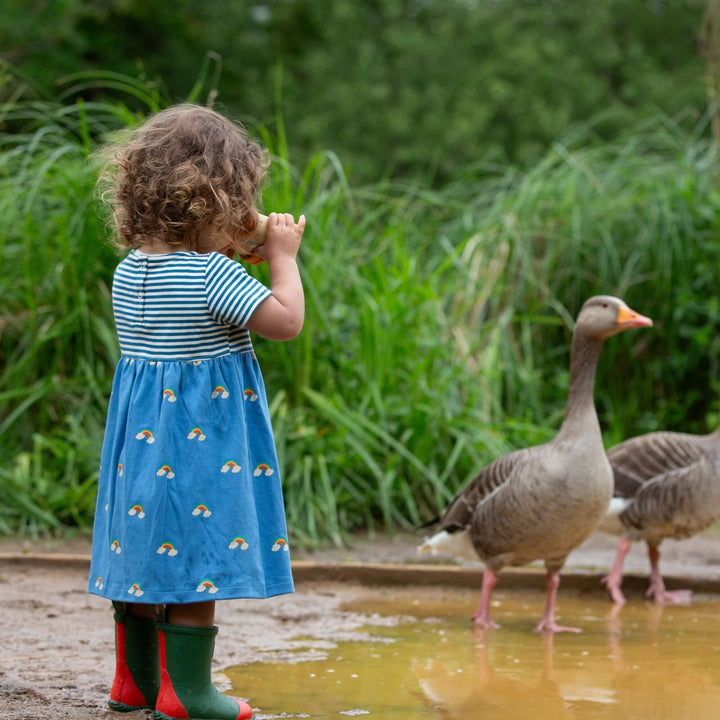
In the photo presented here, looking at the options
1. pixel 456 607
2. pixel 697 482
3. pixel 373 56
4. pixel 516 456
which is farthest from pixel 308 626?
pixel 373 56

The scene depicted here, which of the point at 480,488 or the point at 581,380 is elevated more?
the point at 581,380

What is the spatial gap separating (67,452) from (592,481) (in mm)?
3094

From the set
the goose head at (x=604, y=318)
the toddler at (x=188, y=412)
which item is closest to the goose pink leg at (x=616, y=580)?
the goose head at (x=604, y=318)

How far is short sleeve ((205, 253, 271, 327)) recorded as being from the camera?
280 centimetres

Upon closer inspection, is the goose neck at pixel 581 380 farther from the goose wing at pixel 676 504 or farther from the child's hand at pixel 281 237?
the child's hand at pixel 281 237

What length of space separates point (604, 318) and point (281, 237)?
7.75 ft

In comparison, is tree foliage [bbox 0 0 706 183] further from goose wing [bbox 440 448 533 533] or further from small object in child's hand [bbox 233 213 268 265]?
small object in child's hand [bbox 233 213 268 265]

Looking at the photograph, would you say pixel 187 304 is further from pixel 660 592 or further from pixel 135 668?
pixel 660 592

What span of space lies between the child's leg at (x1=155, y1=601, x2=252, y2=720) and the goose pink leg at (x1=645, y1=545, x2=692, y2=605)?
297cm

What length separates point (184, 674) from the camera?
2.83 meters

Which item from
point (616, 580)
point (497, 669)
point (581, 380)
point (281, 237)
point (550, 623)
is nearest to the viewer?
point (281, 237)

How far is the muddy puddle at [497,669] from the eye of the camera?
3355mm

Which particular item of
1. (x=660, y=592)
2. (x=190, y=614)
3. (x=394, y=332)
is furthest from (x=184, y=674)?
(x=394, y=332)

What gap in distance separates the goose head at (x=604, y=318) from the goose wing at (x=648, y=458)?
95 cm
